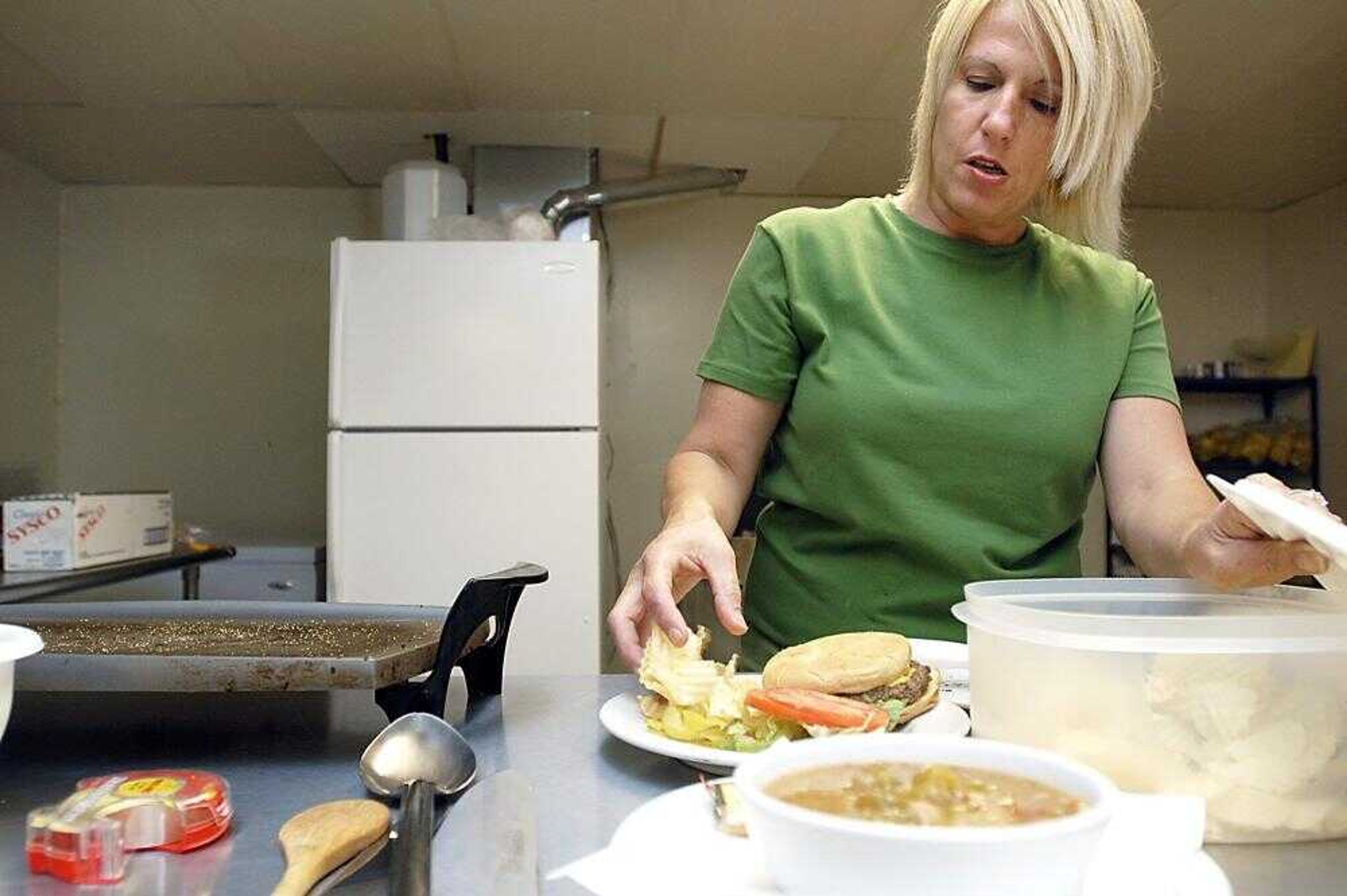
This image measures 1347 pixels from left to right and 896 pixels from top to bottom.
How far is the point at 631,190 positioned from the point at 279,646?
9.37 feet

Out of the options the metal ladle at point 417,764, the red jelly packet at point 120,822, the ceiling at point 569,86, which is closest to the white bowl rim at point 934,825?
the metal ladle at point 417,764

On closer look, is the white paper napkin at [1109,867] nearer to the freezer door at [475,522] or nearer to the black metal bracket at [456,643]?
the black metal bracket at [456,643]

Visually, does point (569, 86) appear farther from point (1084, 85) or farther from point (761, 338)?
point (1084, 85)

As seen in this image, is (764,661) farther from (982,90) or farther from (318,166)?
(318,166)

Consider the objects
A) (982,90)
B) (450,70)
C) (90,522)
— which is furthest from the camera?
(450,70)

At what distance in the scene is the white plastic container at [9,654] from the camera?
547 mm

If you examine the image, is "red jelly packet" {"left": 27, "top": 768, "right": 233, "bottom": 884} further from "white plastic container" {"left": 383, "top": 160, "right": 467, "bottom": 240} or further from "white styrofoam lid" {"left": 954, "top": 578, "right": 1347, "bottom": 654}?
"white plastic container" {"left": 383, "top": 160, "right": 467, "bottom": 240}

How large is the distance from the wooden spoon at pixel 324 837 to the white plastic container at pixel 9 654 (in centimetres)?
17

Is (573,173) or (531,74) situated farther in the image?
(573,173)

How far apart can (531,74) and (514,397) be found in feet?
3.03

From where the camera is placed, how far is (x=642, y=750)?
Result: 2.36ft

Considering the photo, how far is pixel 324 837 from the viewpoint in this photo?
0.52m

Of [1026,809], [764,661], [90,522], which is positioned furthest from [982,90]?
[90,522]

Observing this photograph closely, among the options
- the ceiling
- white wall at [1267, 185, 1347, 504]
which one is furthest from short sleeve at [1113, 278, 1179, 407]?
white wall at [1267, 185, 1347, 504]
